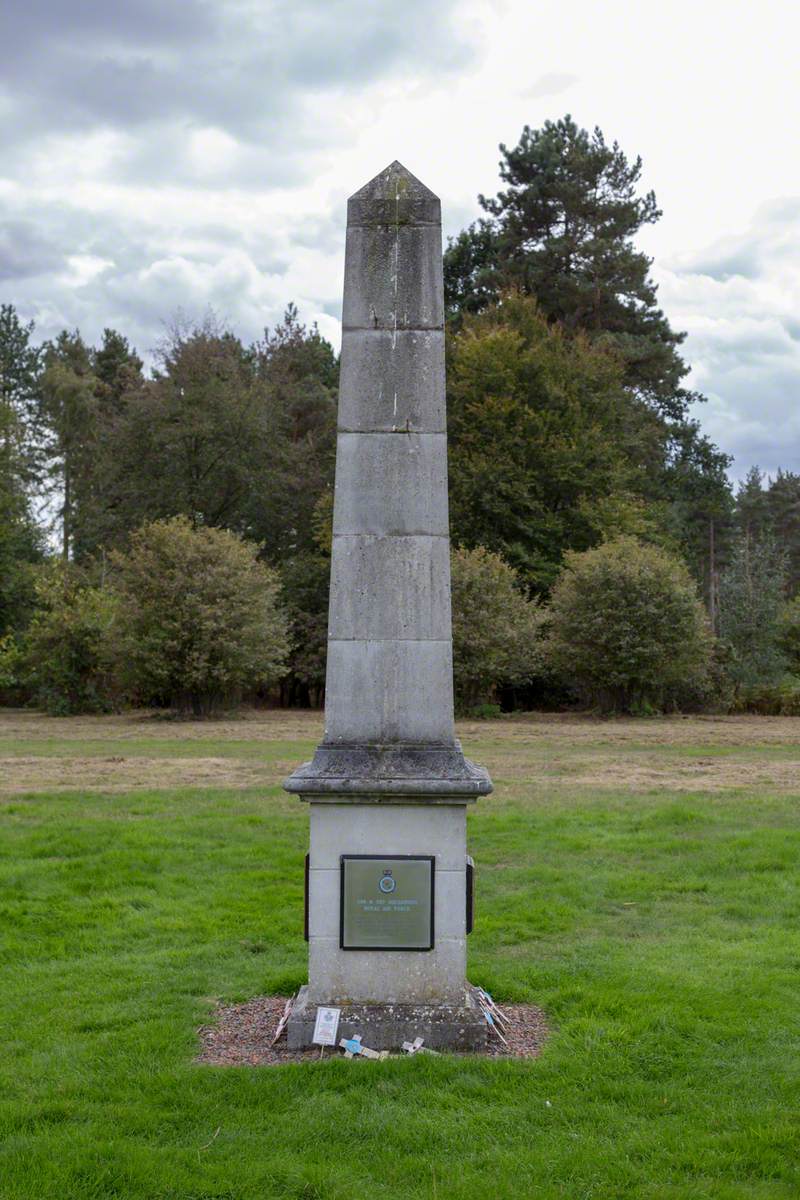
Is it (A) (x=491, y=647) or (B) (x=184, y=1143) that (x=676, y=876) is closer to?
(B) (x=184, y=1143)

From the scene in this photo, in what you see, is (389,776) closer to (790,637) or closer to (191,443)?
(790,637)

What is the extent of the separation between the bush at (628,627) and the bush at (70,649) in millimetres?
11731

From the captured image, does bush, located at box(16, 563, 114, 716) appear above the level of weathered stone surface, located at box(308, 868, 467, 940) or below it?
above

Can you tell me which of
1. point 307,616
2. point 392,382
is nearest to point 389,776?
point 392,382

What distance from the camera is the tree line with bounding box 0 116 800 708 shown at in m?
29.7

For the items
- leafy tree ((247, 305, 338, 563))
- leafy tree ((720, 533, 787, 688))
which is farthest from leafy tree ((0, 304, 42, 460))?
leafy tree ((720, 533, 787, 688))

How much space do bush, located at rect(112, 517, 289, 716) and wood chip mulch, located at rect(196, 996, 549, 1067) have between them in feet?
69.0

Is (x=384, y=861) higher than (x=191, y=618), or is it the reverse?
(x=191, y=618)

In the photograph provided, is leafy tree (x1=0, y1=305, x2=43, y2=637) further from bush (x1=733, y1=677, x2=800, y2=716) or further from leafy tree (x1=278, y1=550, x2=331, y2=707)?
bush (x1=733, y1=677, x2=800, y2=716)

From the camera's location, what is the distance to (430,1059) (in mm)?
5336

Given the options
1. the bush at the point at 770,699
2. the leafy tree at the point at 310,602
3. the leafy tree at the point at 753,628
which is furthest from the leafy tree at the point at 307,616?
the bush at the point at 770,699

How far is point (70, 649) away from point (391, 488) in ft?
85.9

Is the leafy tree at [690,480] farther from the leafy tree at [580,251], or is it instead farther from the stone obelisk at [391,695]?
the stone obelisk at [391,695]

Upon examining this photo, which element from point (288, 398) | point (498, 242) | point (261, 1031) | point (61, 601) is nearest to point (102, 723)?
point (61, 601)
